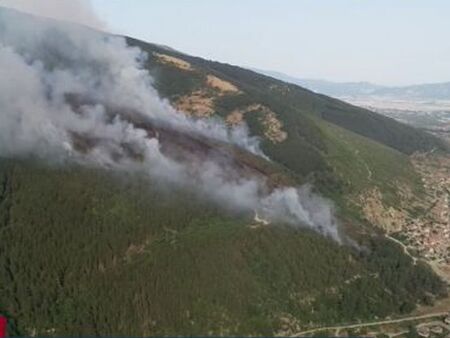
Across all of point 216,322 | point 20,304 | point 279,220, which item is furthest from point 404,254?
point 20,304

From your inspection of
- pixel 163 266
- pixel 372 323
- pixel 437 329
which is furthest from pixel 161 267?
pixel 437 329

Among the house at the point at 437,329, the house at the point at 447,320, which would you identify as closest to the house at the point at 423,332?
the house at the point at 437,329

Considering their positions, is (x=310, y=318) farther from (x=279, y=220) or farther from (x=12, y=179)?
(x=12, y=179)

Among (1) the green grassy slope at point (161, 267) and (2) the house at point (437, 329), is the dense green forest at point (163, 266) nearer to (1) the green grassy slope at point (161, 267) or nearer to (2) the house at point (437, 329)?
(1) the green grassy slope at point (161, 267)

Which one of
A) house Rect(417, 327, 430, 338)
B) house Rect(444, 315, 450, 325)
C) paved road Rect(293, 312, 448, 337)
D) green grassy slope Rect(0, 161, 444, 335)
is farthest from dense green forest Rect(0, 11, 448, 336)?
house Rect(444, 315, 450, 325)

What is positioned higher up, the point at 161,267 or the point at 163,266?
the point at 163,266

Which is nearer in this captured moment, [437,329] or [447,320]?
[437,329]

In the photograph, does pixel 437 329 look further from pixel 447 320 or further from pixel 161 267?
pixel 161 267

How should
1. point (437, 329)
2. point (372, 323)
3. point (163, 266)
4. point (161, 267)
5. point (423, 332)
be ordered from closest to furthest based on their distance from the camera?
point (423, 332) → point (437, 329) → point (372, 323) → point (161, 267) → point (163, 266)
